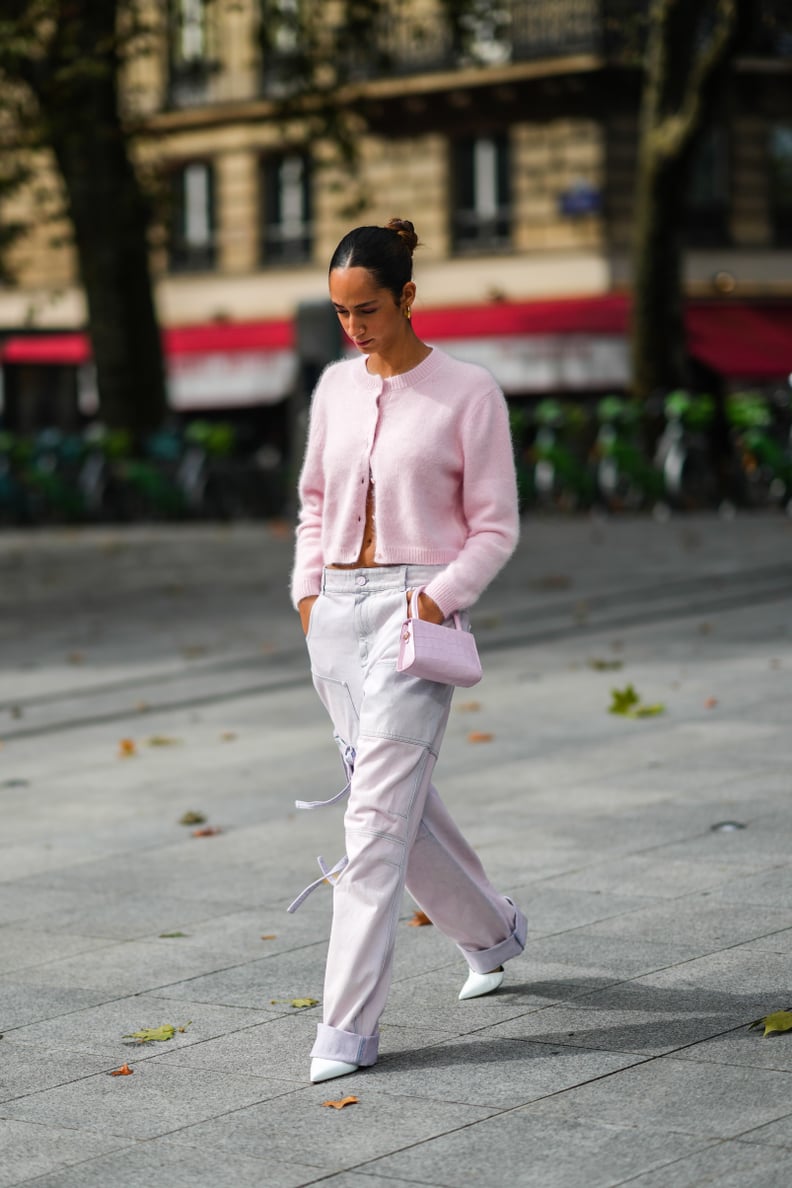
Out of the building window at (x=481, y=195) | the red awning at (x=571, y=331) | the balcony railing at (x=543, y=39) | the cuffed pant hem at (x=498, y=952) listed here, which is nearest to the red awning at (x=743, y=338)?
the red awning at (x=571, y=331)

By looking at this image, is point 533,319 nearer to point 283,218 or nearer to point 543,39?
point 543,39

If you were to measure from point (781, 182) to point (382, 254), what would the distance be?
98.4ft

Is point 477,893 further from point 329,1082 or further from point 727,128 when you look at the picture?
point 727,128

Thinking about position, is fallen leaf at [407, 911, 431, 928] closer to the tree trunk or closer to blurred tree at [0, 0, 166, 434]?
blurred tree at [0, 0, 166, 434]

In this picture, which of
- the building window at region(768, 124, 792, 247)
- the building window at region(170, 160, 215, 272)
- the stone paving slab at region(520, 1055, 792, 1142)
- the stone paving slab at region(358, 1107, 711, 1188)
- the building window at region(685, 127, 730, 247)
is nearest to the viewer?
the stone paving slab at region(358, 1107, 711, 1188)

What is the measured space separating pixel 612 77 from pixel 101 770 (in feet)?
81.8

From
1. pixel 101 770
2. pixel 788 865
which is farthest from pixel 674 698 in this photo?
pixel 788 865

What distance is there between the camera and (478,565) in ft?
14.9

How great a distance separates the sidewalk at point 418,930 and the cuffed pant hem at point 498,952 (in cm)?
9

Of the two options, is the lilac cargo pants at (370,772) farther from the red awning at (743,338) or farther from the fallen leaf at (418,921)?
the red awning at (743,338)

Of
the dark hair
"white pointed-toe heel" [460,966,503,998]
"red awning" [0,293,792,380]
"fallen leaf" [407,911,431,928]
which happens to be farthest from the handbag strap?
"red awning" [0,293,792,380]

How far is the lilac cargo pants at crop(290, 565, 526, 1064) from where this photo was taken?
4469mm

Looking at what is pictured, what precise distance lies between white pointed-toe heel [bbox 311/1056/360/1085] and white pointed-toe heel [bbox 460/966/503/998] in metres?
0.66

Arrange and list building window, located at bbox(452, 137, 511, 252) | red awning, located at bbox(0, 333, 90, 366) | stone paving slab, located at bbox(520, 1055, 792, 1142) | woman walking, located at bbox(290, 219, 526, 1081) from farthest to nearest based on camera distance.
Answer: building window, located at bbox(452, 137, 511, 252) → red awning, located at bbox(0, 333, 90, 366) → woman walking, located at bbox(290, 219, 526, 1081) → stone paving slab, located at bbox(520, 1055, 792, 1142)
